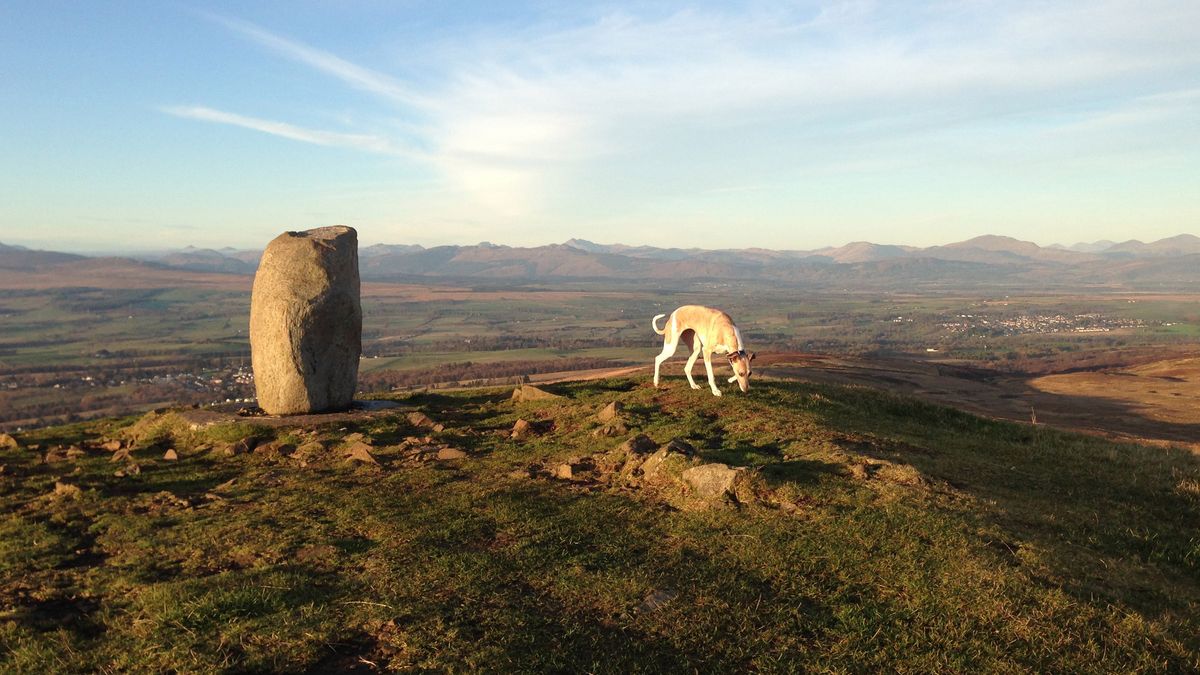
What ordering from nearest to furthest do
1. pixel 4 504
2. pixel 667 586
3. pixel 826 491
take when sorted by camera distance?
pixel 667 586, pixel 826 491, pixel 4 504

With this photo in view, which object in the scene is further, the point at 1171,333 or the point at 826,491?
the point at 1171,333

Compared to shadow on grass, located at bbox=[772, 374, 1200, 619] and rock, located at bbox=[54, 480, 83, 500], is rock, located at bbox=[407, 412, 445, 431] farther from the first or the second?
shadow on grass, located at bbox=[772, 374, 1200, 619]

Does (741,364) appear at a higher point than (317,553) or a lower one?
higher

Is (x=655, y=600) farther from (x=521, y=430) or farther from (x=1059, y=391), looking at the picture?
(x=1059, y=391)

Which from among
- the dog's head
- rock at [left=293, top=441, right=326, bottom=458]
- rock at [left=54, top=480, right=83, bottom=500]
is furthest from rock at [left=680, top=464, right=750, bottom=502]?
rock at [left=54, top=480, right=83, bottom=500]

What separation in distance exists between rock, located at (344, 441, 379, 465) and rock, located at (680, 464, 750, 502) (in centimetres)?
780

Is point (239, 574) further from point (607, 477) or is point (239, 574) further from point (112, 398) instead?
point (112, 398)

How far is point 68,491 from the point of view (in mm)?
13844

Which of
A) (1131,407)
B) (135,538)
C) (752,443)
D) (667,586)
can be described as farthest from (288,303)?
(1131,407)

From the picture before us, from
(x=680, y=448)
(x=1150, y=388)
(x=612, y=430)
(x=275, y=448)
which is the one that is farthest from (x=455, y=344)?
(x=680, y=448)

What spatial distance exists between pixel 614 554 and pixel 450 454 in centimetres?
743

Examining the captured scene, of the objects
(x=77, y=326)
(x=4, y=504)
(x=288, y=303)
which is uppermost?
(x=288, y=303)

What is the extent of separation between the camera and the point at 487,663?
6898 mm

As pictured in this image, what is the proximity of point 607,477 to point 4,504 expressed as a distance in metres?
12.3
